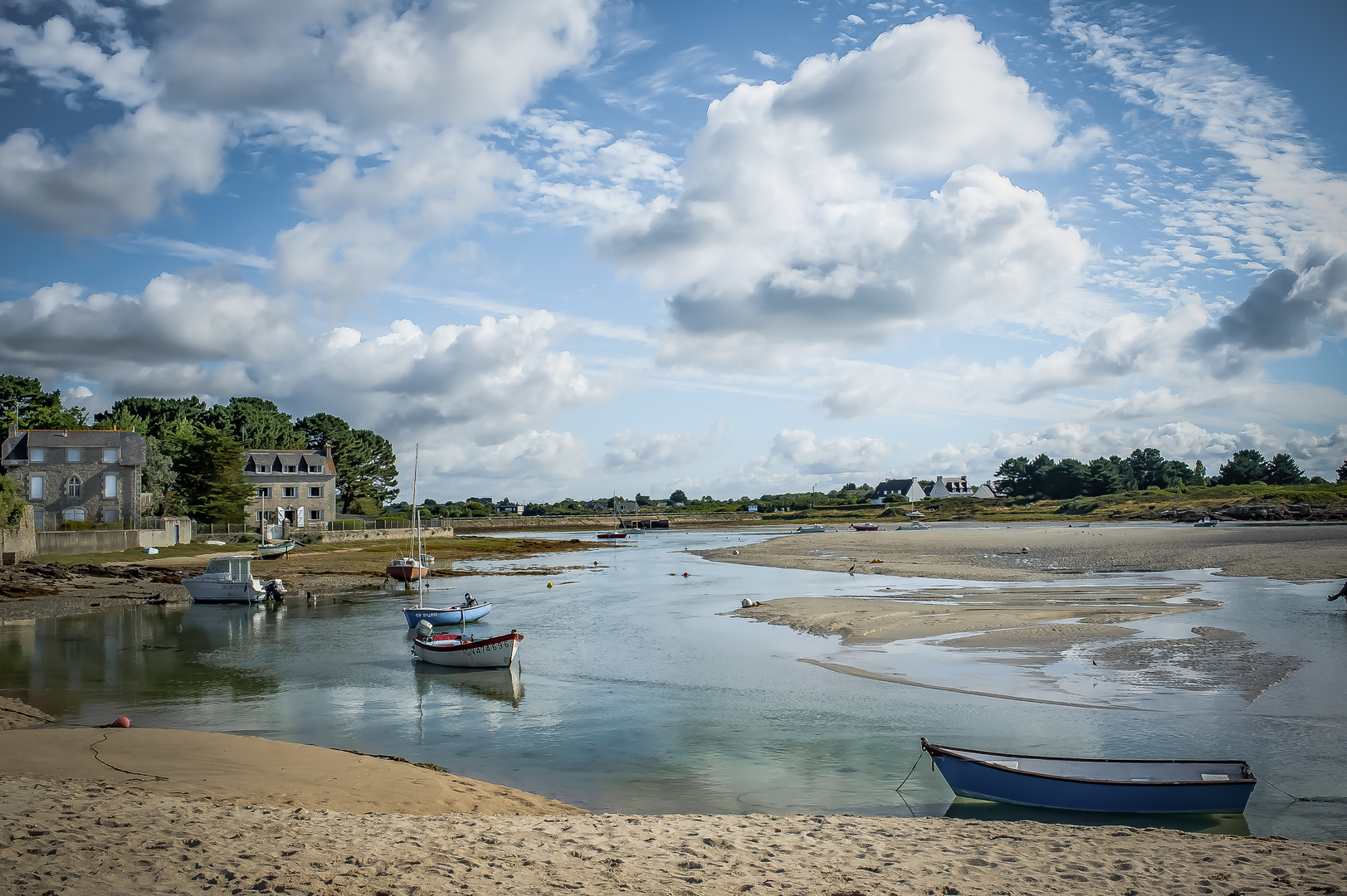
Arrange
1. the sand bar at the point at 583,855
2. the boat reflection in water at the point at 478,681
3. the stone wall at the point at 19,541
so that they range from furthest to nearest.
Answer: the stone wall at the point at 19,541 → the boat reflection in water at the point at 478,681 → the sand bar at the point at 583,855

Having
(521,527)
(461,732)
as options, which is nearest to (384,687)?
(461,732)

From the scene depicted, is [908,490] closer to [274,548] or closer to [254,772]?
[274,548]

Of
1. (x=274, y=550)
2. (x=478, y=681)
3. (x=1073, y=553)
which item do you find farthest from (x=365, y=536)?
(x=1073, y=553)

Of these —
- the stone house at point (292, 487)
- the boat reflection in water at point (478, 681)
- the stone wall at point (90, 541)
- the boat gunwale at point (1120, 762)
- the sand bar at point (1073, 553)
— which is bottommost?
the sand bar at point (1073, 553)

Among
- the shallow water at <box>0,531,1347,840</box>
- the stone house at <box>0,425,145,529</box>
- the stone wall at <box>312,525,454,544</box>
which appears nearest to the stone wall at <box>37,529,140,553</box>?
the stone house at <box>0,425,145,529</box>

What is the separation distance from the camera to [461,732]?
1783 centimetres

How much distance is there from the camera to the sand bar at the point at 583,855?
837 centimetres

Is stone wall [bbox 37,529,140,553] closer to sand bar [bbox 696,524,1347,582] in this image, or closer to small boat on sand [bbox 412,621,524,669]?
small boat on sand [bbox 412,621,524,669]

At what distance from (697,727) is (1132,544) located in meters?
60.8

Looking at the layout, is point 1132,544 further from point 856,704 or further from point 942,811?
point 942,811

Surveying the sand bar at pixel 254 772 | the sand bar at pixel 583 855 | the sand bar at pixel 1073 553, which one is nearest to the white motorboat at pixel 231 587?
the sand bar at pixel 254 772

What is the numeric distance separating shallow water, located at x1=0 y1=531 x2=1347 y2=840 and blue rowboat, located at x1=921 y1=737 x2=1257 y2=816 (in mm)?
281

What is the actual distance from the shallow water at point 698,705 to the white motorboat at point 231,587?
7122mm

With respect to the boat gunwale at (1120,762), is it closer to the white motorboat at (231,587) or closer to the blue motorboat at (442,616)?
the blue motorboat at (442,616)
